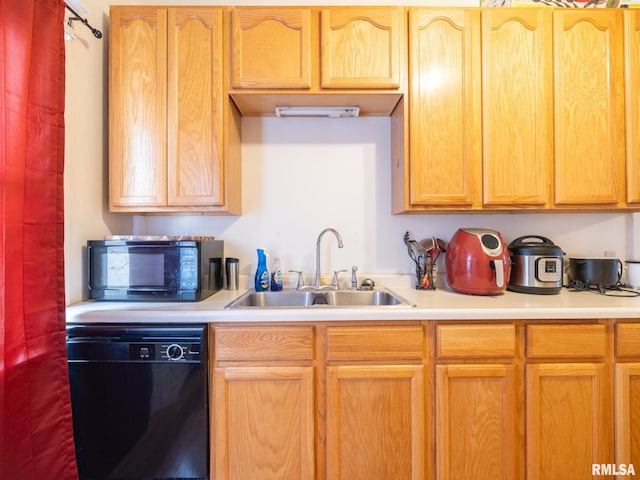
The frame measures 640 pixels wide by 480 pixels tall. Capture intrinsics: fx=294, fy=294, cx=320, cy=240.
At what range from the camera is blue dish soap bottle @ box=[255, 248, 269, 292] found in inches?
64.4

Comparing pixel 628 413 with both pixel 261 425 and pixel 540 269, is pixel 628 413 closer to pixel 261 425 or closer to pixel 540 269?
pixel 540 269

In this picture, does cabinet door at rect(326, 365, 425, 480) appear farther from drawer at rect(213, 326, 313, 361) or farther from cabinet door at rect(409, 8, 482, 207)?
cabinet door at rect(409, 8, 482, 207)

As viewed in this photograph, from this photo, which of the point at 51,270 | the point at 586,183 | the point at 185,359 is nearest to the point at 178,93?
the point at 51,270

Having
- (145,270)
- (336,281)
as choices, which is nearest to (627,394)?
(336,281)

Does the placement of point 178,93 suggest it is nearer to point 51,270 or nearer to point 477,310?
point 51,270

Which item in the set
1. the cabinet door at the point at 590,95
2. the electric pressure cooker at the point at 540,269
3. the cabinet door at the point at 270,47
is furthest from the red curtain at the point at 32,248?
the cabinet door at the point at 590,95

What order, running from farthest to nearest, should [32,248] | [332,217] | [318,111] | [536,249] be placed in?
[332,217] → [318,111] → [536,249] → [32,248]

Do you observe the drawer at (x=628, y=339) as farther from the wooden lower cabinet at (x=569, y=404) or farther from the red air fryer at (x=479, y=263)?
the red air fryer at (x=479, y=263)

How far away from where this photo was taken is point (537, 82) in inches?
55.7

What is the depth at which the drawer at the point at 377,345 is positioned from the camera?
3.83 ft

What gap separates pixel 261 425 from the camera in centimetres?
115

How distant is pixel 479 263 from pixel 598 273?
0.70 metres

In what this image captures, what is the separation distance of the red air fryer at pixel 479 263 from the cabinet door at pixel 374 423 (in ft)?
1.72

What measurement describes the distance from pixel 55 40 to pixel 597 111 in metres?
2.30
